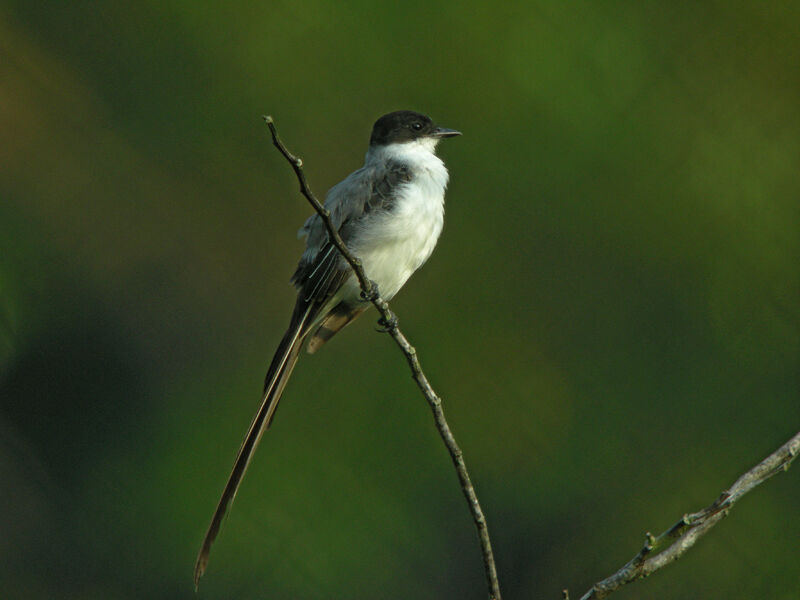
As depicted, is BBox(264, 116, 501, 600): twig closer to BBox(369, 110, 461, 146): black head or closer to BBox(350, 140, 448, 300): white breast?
Result: BBox(350, 140, 448, 300): white breast

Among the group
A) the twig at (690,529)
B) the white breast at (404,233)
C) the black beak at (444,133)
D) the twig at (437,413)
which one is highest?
the black beak at (444,133)

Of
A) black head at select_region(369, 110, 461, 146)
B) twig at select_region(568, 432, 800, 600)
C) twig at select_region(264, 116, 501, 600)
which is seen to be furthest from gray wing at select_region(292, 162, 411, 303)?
twig at select_region(568, 432, 800, 600)

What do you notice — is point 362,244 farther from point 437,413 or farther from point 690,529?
point 690,529

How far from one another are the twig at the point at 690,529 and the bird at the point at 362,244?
3.97 feet

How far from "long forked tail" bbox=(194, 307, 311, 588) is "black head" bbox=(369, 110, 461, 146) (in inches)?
28.6

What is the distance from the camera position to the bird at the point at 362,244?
2.57m

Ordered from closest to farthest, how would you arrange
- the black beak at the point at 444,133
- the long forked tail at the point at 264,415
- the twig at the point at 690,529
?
the twig at the point at 690,529 < the long forked tail at the point at 264,415 < the black beak at the point at 444,133

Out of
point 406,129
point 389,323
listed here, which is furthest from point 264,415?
point 406,129

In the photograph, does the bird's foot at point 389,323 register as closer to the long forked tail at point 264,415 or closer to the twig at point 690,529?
the long forked tail at point 264,415

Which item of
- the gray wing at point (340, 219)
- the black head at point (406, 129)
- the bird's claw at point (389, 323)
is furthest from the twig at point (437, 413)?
the black head at point (406, 129)

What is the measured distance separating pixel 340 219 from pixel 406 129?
532mm

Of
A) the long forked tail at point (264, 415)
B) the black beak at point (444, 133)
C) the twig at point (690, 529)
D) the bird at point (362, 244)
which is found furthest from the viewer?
the black beak at point (444, 133)

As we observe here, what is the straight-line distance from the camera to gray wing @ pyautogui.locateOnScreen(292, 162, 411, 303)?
101 inches

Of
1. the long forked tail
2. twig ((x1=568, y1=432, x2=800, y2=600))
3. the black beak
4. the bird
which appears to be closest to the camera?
twig ((x1=568, y1=432, x2=800, y2=600))
